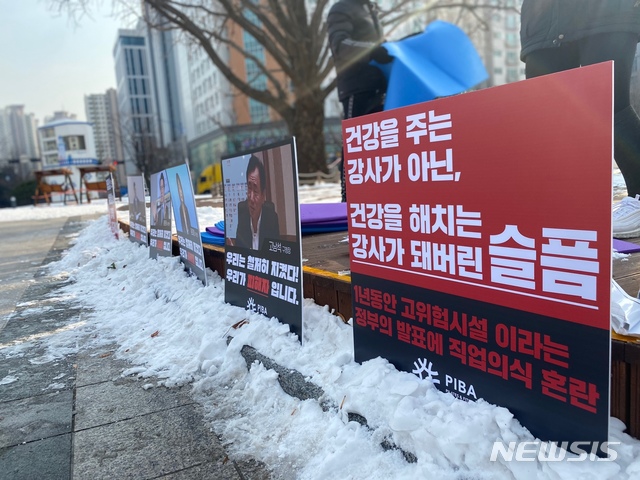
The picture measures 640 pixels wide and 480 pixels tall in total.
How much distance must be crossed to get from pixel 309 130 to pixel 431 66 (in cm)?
1173

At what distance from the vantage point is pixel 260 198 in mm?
2994

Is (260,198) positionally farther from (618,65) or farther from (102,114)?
(102,114)

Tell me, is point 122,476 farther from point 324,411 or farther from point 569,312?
point 569,312

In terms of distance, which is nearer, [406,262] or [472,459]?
[472,459]

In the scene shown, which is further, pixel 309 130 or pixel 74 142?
pixel 74 142

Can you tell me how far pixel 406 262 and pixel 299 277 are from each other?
806mm

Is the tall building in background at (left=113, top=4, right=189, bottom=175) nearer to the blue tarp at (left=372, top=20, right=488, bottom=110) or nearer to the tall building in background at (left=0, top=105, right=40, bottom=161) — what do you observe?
the tall building in background at (left=0, top=105, right=40, bottom=161)

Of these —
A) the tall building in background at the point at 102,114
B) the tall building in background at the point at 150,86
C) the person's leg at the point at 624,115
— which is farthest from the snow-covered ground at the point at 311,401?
the tall building in background at the point at 102,114

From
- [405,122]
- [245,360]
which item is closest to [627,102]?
[405,122]

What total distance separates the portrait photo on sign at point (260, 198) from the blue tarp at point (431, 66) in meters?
2.33

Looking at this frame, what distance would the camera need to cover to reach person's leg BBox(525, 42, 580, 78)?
274cm

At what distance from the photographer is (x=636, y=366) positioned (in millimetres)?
1398
